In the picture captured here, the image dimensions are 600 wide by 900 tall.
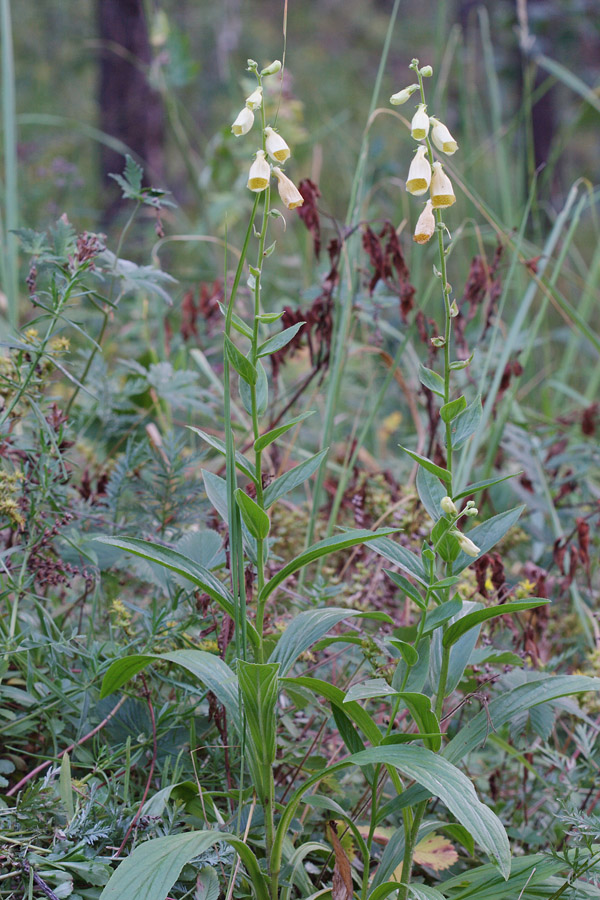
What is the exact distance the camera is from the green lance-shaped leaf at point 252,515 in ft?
2.79

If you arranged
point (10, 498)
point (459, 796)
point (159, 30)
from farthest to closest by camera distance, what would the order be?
point (159, 30)
point (10, 498)
point (459, 796)

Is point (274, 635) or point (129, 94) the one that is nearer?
point (274, 635)

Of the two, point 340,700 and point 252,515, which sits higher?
point 252,515

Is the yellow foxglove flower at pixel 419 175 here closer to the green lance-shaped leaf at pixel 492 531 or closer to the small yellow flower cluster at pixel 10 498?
the green lance-shaped leaf at pixel 492 531

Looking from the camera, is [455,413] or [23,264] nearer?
[455,413]

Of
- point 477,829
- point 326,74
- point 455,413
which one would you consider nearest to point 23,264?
point 455,413

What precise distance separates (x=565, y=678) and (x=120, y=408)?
1.01 m

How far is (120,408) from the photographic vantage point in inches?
62.2

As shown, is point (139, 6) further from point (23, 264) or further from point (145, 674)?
point (145, 674)

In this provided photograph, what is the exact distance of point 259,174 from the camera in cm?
84

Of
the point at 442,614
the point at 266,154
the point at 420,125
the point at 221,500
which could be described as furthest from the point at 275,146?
the point at 442,614

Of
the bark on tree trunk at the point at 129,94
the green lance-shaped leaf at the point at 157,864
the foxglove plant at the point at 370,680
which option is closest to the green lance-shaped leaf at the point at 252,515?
the foxglove plant at the point at 370,680

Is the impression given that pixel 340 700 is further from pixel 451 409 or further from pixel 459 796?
pixel 451 409

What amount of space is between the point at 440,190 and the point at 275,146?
20 cm
